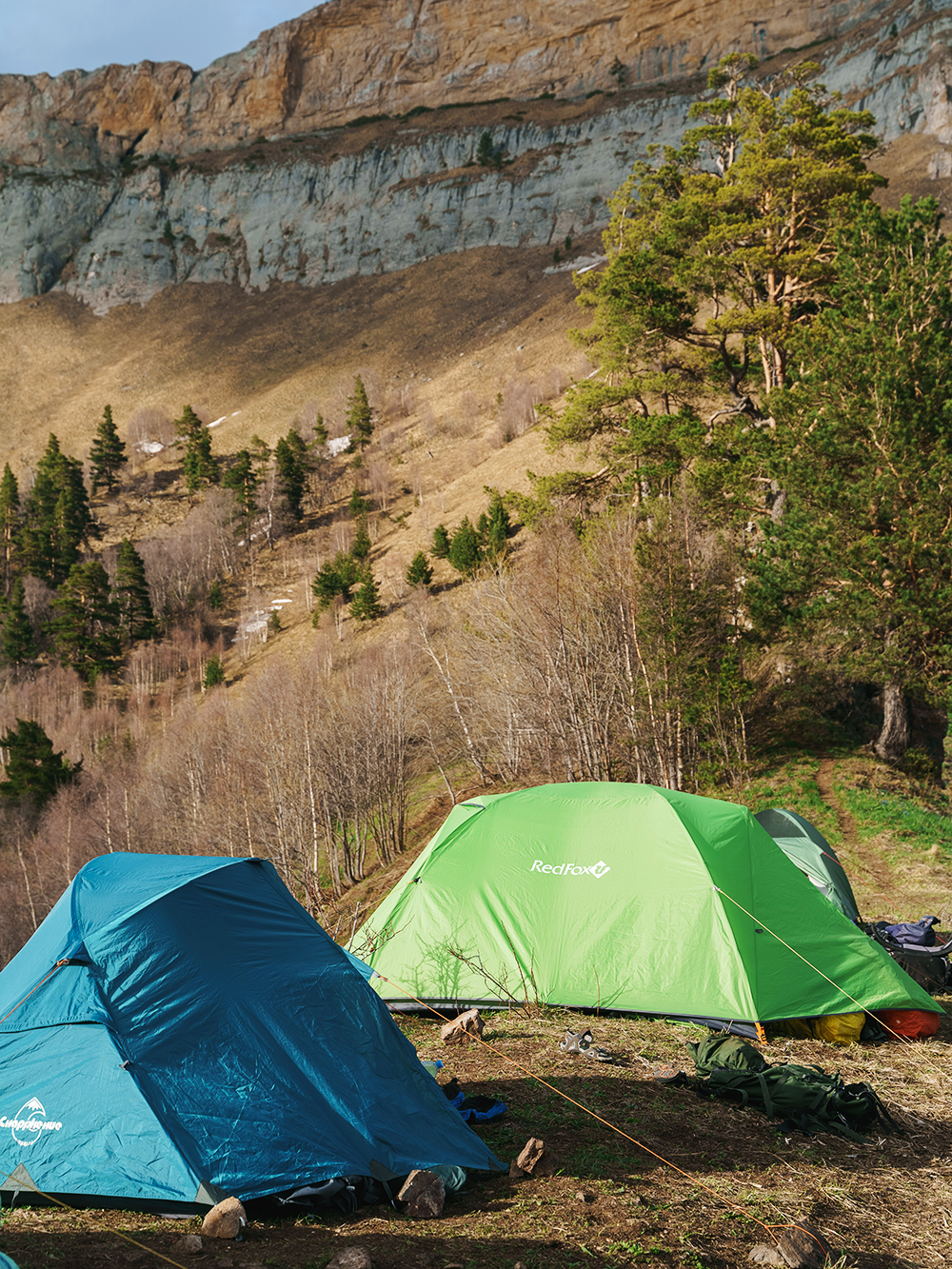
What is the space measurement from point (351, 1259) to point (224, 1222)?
712 millimetres

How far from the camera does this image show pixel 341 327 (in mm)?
95938

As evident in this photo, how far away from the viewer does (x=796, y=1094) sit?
5.80 m

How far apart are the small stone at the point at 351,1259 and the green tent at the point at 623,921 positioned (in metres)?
4.41

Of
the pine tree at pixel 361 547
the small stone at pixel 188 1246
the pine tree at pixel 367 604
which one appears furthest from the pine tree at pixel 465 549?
the small stone at pixel 188 1246

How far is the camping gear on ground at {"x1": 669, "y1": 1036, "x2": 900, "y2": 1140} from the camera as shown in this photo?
570cm

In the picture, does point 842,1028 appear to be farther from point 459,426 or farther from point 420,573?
point 459,426

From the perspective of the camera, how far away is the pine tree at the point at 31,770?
41.0 meters

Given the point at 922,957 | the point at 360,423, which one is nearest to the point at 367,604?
the point at 360,423

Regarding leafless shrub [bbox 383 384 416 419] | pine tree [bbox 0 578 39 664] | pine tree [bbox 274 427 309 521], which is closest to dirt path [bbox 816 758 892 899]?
pine tree [bbox 0 578 39 664]

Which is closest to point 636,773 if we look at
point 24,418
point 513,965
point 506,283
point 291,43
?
point 513,965

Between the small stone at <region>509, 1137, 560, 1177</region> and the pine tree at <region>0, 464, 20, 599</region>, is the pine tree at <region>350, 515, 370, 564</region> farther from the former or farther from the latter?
the small stone at <region>509, 1137, 560, 1177</region>

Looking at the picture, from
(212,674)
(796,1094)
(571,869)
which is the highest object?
(571,869)

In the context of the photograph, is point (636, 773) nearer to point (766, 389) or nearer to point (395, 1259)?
point (766, 389)

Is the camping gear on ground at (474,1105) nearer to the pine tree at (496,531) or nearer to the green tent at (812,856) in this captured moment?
the green tent at (812,856)
